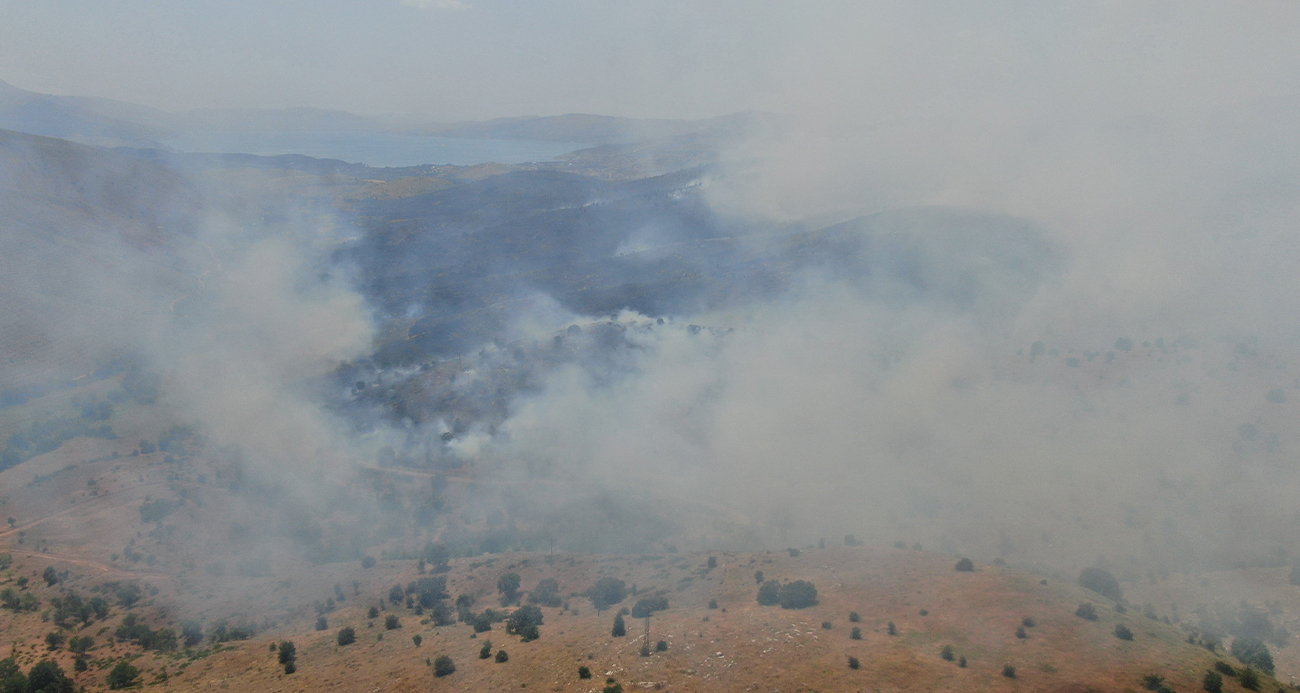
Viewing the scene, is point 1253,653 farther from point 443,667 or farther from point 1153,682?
point 443,667

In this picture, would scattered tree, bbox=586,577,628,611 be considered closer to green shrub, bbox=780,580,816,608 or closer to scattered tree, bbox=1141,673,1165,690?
green shrub, bbox=780,580,816,608

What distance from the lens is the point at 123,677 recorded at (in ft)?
115

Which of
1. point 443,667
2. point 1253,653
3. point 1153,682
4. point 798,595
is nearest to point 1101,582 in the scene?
point 1253,653

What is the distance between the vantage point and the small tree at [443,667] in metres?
32.4

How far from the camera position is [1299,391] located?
58.7m

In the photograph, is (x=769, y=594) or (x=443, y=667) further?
(x=769, y=594)

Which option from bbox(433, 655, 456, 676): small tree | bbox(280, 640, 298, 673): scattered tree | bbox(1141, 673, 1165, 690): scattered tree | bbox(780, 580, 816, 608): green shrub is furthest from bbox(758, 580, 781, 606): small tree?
bbox(280, 640, 298, 673): scattered tree

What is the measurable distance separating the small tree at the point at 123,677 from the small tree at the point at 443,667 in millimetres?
16153

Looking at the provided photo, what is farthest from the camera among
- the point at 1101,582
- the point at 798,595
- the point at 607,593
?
the point at 1101,582

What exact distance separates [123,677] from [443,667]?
56.4 feet

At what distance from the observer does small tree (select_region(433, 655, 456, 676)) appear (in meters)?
32.4

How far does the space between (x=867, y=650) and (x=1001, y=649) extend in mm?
5921

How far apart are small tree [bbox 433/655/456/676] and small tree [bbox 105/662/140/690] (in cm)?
1615

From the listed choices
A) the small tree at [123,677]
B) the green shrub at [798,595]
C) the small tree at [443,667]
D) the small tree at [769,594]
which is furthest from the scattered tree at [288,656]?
the green shrub at [798,595]
